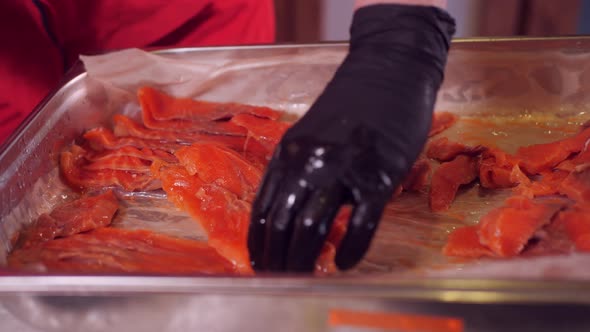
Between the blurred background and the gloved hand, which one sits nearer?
the gloved hand

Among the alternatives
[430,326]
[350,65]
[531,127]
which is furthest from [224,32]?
[430,326]

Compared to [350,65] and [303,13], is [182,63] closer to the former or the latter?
[350,65]

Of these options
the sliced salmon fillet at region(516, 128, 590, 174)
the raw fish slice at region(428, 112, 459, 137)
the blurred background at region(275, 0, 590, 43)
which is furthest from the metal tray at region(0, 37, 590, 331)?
the blurred background at region(275, 0, 590, 43)

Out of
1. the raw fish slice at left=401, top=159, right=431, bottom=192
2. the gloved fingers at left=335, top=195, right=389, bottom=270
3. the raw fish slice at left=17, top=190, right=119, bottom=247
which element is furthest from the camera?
the raw fish slice at left=401, top=159, right=431, bottom=192

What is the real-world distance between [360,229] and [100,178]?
3.05 feet

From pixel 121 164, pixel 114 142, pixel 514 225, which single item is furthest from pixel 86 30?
pixel 514 225

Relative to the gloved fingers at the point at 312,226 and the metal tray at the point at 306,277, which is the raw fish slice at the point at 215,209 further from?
the gloved fingers at the point at 312,226

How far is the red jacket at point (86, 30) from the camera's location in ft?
5.72

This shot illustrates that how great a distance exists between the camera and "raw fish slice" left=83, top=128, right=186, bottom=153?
5.59 feet

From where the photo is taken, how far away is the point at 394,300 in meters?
0.87

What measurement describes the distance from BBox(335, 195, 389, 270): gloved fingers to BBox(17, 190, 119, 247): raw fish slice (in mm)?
730

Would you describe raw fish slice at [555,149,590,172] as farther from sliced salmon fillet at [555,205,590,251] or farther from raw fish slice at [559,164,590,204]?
sliced salmon fillet at [555,205,590,251]

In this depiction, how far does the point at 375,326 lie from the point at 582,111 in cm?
125

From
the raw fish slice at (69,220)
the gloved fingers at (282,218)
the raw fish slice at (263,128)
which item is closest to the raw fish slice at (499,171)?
the raw fish slice at (263,128)
